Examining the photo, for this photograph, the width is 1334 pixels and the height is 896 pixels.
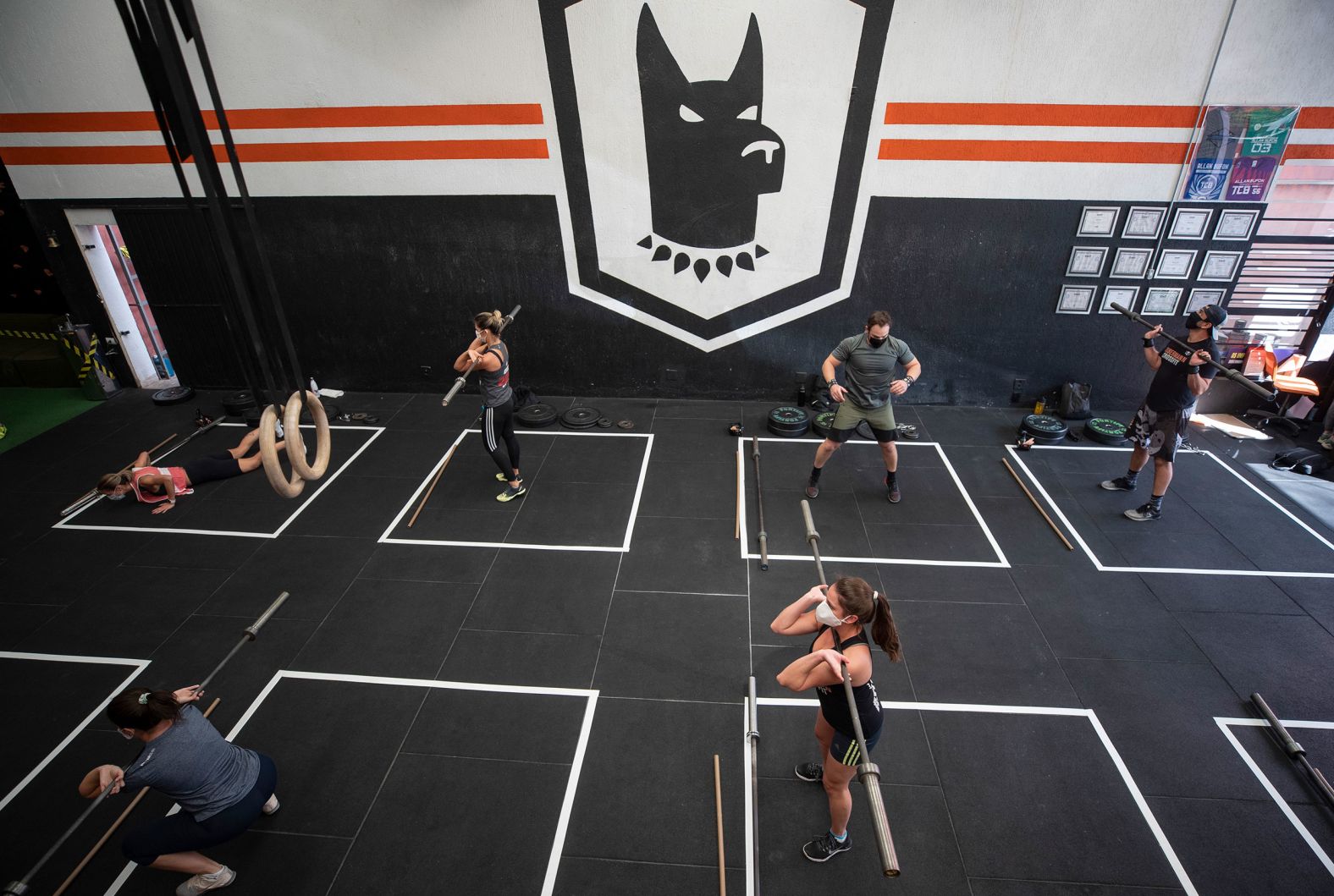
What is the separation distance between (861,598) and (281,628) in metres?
4.02

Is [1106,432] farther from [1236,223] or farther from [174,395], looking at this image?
[174,395]

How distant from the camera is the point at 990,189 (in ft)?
21.3

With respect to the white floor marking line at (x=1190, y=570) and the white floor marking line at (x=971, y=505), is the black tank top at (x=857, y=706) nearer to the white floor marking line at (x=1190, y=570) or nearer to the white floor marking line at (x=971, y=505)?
the white floor marking line at (x=971, y=505)

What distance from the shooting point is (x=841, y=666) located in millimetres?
2600

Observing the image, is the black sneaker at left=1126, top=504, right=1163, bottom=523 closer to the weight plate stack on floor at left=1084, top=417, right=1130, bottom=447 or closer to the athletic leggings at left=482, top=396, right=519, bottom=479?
the weight plate stack on floor at left=1084, top=417, right=1130, bottom=447

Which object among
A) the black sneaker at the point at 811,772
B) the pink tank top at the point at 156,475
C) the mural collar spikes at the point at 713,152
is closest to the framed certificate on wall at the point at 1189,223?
the mural collar spikes at the point at 713,152

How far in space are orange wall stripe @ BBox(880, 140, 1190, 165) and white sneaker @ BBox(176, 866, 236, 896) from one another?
24.2 feet

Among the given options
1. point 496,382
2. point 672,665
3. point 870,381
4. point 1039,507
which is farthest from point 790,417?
point 672,665

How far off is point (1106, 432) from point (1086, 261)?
1820 millimetres

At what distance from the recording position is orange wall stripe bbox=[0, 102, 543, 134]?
6.53m

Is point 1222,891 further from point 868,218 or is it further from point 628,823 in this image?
point 868,218

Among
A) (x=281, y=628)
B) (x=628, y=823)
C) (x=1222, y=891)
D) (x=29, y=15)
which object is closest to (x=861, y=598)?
(x=628, y=823)

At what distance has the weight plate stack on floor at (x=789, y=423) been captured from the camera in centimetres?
693

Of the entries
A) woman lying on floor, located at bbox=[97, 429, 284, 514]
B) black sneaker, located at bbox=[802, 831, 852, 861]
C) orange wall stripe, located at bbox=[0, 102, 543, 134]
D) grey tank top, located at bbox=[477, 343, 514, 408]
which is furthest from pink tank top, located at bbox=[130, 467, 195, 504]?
black sneaker, located at bbox=[802, 831, 852, 861]
